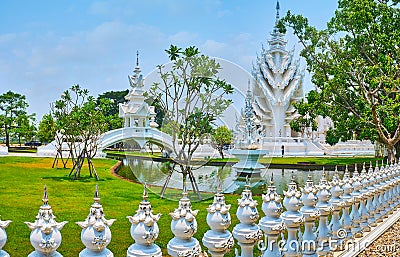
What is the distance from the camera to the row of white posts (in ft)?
7.55

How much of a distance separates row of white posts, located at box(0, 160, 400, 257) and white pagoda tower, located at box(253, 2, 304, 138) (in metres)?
41.9

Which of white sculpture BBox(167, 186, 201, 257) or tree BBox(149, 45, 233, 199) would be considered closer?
white sculpture BBox(167, 186, 201, 257)

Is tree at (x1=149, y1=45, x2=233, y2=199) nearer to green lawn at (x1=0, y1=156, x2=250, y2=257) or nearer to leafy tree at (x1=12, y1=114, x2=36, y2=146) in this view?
green lawn at (x1=0, y1=156, x2=250, y2=257)

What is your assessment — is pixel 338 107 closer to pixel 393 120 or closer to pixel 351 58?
pixel 351 58

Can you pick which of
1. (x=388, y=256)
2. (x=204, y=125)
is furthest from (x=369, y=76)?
(x=388, y=256)

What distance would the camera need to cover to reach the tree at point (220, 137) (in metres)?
11.1

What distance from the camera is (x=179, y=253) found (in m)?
2.67

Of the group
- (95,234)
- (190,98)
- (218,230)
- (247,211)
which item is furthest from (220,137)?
(95,234)

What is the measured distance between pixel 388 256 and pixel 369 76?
14182 millimetres

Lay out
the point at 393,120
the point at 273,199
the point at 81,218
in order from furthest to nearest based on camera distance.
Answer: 1. the point at 393,120
2. the point at 81,218
3. the point at 273,199

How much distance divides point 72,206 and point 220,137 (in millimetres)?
4339

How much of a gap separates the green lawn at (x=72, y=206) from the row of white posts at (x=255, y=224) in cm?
268

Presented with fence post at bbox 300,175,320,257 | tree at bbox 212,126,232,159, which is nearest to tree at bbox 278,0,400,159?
tree at bbox 212,126,232,159

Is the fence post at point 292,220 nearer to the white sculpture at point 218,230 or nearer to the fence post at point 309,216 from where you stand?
the fence post at point 309,216
